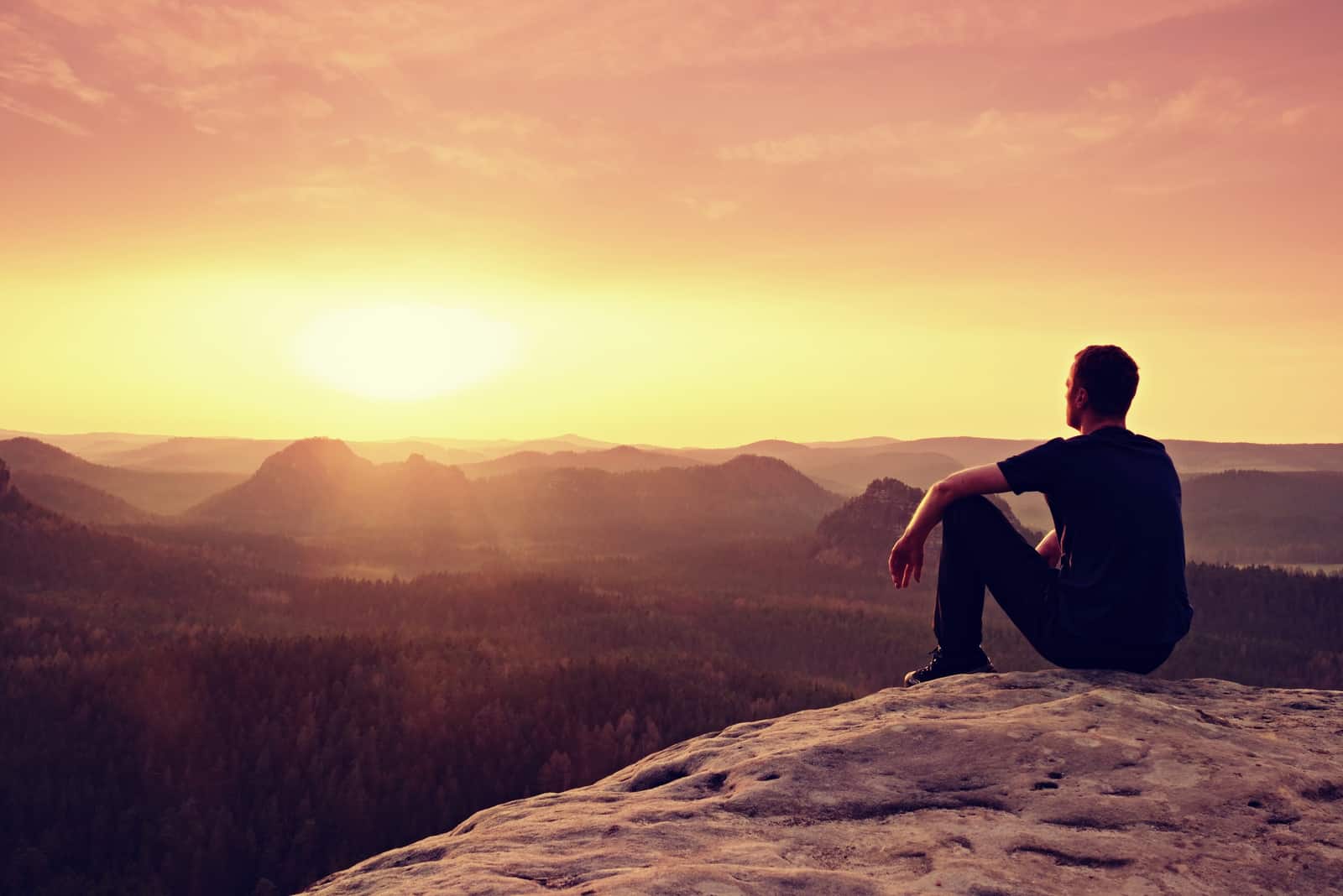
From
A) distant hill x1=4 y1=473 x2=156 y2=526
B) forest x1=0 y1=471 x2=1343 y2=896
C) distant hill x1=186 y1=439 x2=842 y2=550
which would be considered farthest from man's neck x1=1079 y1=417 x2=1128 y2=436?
distant hill x1=4 y1=473 x2=156 y2=526

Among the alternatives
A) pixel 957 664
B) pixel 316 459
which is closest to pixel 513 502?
pixel 316 459

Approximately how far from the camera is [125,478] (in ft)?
215

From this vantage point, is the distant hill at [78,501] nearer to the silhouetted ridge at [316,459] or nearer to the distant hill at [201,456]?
the silhouetted ridge at [316,459]

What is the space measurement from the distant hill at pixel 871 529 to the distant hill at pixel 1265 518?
15.0 metres

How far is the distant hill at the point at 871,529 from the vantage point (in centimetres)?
2844

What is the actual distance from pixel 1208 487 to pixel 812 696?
182 ft

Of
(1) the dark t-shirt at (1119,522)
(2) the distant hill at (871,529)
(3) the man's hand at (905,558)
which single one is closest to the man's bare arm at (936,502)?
(3) the man's hand at (905,558)

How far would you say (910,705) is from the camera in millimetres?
5164

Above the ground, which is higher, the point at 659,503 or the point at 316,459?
the point at 316,459

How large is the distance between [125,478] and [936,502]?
241 ft

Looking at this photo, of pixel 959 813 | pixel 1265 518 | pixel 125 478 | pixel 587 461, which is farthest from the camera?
pixel 587 461

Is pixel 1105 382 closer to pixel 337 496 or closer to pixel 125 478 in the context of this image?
pixel 337 496

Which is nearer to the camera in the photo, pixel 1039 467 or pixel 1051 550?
pixel 1039 467

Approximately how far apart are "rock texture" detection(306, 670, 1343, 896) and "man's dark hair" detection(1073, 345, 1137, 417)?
5.42 feet
